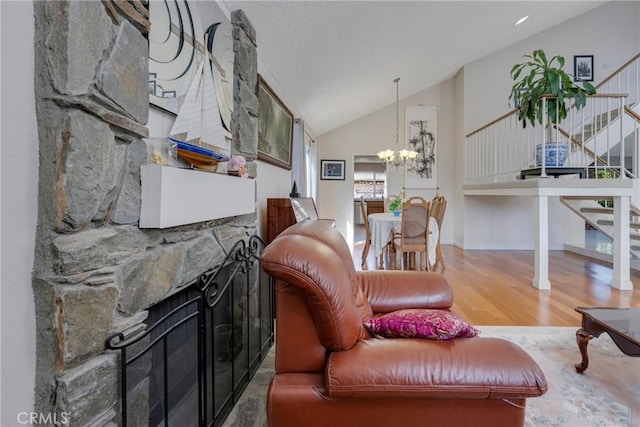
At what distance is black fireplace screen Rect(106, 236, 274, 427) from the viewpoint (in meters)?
1.03

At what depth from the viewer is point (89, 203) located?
81cm

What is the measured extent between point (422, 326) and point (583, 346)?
4.85 feet

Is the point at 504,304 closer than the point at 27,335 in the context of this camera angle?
No

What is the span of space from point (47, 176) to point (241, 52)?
1.59 meters

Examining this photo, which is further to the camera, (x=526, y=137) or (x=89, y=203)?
(x=526, y=137)

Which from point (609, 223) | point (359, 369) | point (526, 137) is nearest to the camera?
point (359, 369)

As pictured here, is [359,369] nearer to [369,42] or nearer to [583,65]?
[369,42]

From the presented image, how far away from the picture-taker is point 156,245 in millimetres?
1104

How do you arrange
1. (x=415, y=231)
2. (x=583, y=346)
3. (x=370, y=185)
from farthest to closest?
(x=370, y=185)
(x=415, y=231)
(x=583, y=346)

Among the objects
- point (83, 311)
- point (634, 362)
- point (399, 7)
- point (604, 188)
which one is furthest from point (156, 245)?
point (604, 188)

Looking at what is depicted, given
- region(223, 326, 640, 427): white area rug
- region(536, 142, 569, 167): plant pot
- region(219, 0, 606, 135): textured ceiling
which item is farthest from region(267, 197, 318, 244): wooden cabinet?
region(536, 142, 569, 167): plant pot

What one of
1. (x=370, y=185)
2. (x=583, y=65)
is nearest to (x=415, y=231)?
(x=583, y=65)

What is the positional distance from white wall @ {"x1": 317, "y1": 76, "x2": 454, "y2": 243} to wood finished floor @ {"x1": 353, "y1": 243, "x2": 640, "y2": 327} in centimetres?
212

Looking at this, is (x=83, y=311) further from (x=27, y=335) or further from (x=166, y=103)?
(x=166, y=103)
